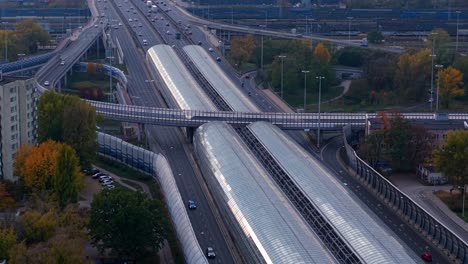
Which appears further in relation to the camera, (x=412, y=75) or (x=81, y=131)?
(x=412, y=75)

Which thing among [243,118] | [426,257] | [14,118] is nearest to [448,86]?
[243,118]

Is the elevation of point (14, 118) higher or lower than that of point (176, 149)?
higher

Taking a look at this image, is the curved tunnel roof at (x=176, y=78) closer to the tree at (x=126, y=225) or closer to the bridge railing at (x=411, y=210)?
the bridge railing at (x=411, y=210)

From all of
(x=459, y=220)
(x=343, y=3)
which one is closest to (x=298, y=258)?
(x=459, y=220)

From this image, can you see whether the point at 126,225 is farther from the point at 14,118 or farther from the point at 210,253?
the point at 14,118

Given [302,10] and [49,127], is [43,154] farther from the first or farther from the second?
[302,10]

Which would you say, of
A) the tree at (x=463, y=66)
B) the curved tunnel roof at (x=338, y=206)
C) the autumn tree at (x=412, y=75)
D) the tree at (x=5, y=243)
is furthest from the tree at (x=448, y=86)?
the tree at (x=5, y=243)
